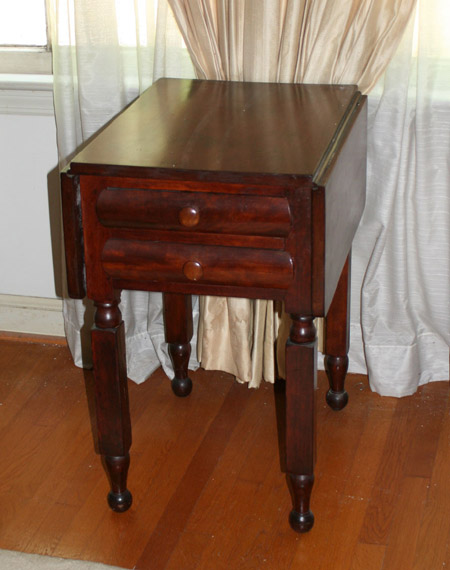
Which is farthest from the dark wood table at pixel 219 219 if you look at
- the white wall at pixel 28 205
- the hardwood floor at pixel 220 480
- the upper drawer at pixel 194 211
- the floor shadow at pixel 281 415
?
the white wall at pixel 28 205

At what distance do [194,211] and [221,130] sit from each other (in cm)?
25

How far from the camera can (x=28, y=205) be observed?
2541 mm

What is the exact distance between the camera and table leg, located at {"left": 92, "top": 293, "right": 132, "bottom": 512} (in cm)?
176

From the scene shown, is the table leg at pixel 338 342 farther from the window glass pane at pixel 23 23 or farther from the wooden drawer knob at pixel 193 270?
the window glass pane at pixel 23 23

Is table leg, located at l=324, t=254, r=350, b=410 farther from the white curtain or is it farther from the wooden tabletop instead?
the wooden tabletop

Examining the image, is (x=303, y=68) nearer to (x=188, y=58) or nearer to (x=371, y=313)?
(x=188, y=58)

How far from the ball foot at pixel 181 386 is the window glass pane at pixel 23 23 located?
0.98 metres

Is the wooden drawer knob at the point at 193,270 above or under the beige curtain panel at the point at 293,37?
under

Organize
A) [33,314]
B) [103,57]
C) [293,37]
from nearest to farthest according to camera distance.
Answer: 1. [293,37]
2. [103,57]
3. [33,314]

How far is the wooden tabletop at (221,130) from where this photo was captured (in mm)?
1608

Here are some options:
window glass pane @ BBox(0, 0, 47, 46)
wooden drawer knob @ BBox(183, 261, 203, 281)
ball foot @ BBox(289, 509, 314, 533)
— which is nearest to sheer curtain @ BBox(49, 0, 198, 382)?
window glass pane @ BBox(0, 0, 47, 46)

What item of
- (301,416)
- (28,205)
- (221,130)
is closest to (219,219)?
(221,130)

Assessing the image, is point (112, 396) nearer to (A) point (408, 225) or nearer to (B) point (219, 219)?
(B) point (219, 219)

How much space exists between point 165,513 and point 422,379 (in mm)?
830
